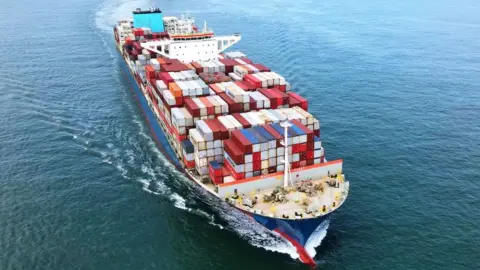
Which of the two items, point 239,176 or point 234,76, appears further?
point 234,76

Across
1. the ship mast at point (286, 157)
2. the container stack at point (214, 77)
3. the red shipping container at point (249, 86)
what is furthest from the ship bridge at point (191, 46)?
the ship mast at point (286, 157)

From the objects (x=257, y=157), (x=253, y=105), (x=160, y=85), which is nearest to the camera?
(x=257, y=157)

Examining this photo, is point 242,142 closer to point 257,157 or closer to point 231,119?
point 257,157

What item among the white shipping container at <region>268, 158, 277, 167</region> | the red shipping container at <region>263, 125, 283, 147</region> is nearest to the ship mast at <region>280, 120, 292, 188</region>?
the red shipping container at <region>263, 125, 283, 147</region>

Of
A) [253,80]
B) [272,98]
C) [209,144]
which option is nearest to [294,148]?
[209,144]

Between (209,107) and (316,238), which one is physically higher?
(209,107)
